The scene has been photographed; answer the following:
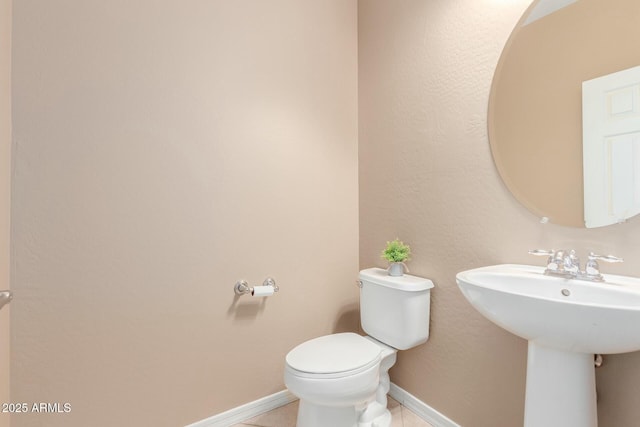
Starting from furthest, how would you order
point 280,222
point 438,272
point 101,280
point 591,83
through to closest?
point 280,222
point 438,272
point 101,280
point 591,83

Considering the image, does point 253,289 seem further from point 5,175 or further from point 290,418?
point 5,175

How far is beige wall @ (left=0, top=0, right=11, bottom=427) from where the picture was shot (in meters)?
1.03

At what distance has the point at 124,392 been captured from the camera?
128cm

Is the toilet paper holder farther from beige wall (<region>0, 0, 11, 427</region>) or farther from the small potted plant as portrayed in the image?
beige wall (<region>0, 0, 11, 427</region>)

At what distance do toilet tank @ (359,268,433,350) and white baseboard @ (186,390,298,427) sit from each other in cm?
Answer: 64

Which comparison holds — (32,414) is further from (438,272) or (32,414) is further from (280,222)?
(438,272)

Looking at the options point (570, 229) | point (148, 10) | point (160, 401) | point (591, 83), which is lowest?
point (160, 401)

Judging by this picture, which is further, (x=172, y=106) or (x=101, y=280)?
(x=172, y=106)

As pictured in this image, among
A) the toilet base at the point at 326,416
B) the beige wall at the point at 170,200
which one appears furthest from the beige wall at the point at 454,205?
the toilet base at the point at 326,416

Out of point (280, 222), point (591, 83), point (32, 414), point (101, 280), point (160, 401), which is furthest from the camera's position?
point (280, 222)

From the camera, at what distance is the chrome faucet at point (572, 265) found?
932mm

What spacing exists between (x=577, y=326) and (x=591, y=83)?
2.69ft

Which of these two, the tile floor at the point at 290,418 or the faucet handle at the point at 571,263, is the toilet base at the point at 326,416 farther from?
the faucet handle at the point at 571,263

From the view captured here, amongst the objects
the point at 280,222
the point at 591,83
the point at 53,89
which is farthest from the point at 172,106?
the point at 591,83
